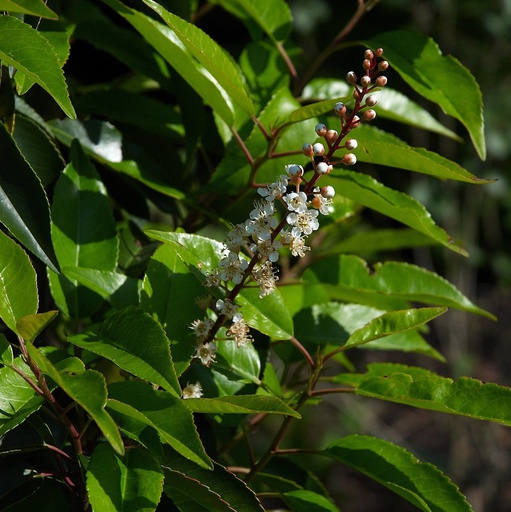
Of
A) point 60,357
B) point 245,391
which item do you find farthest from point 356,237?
point 60,357

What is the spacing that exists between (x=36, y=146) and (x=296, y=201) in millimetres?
389

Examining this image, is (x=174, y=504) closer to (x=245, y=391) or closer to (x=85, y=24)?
(x=245, y=391)

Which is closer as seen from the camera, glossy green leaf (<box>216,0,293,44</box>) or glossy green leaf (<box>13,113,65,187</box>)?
glossy green leaf (<box>13,113,65,187</box>)

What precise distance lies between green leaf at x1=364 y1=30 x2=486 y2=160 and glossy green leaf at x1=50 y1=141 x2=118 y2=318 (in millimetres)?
476

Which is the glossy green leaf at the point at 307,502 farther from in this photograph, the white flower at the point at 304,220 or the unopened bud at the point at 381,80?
the unopened bud at the point at 381,80

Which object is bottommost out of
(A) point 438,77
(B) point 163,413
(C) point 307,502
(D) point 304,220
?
(C) point 307,502

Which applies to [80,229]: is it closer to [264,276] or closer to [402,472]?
[264,276]

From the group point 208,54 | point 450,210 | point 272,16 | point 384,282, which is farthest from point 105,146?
point 450,210

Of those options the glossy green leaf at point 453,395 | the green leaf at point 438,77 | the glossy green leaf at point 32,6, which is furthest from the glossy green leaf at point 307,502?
the glossy green leaf at point 32,6

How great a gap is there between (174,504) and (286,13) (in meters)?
0.80

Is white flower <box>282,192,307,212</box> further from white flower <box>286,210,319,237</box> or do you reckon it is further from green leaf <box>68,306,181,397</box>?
green leaf <box>68,306,181,397</box>

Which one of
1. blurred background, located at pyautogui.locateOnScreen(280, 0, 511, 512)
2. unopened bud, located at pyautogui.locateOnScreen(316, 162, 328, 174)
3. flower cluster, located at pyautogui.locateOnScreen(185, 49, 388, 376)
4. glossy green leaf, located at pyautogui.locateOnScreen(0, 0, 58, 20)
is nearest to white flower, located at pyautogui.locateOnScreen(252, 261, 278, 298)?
flower cluster, located at pyautogui.locateOnScreen(185, 49, 388, 376)

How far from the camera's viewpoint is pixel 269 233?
0.78 m

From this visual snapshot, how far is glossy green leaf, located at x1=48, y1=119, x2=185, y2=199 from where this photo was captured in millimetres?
1051
